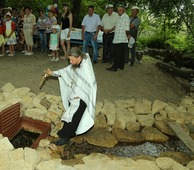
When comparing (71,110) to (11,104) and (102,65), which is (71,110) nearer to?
(11,104)

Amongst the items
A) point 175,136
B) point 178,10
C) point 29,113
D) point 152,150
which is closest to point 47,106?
point 29,113

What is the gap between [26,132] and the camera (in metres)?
5.26

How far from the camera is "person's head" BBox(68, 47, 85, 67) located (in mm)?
4059

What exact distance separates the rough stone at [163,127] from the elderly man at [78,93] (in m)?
1.86

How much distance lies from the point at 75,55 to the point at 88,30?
3.54 meters

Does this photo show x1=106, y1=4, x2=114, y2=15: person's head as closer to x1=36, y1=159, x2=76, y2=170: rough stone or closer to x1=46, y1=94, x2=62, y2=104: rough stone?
x1=46, y1=94, x2=62, y2=104: rough stone

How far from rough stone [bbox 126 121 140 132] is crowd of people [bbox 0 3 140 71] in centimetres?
215

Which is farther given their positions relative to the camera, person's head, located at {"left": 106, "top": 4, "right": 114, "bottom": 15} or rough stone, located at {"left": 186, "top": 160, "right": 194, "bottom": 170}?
person's head, located at {"left": 106, "top": 4, "right": 114, "bottom": 15}

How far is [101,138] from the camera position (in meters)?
4.99

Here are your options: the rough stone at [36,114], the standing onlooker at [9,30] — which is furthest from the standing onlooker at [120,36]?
the standing onlooker at [9,30]

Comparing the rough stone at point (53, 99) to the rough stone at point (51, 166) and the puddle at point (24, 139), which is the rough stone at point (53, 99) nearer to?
the puddle at point (24, 139)

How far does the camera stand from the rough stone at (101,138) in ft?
16.1

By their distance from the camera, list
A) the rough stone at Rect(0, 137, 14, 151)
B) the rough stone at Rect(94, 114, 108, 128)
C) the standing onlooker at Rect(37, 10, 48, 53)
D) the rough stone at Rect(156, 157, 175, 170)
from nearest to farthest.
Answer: the rough stone at Rect(0, 137, 14, 151)
the rough stone at Rect(156, 157, 175, 170)
the rough stone at Rect(94, 114, 108, 128)
the standing onlooker at Rect(37, 10, 48, 53)

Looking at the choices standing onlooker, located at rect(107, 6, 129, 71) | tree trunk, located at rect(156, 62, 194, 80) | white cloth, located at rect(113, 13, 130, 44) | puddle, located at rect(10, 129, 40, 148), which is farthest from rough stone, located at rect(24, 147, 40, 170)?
tree trunk, located at rect(156, 62, 194, 80)
